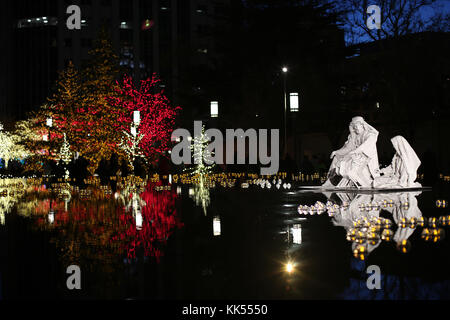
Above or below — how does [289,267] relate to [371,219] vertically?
below

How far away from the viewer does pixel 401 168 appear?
2166cm

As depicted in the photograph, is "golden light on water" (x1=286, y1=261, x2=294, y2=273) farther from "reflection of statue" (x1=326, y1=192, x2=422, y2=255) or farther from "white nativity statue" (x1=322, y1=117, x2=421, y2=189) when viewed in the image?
"white nativity statue" (x1=322, y1=117, x2=421, y2=189)

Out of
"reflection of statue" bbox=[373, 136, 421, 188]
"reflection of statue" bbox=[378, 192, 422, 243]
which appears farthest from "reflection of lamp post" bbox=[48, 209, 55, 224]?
"reflection of statue" bbox=[373, 136, 421, 188]

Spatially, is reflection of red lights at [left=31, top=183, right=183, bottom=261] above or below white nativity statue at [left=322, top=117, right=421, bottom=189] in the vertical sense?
below

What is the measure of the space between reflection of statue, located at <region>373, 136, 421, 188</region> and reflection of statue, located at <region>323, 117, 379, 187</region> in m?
0.50

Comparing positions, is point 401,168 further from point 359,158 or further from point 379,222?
point 379,222

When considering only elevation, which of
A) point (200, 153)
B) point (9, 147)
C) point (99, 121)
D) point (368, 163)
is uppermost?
point (99, 121)

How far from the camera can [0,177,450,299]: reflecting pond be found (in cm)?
580

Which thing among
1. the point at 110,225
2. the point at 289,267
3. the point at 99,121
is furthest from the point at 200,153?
the point at 289,267

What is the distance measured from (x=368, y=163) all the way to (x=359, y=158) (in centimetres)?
47

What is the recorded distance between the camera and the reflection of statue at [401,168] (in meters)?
21.1

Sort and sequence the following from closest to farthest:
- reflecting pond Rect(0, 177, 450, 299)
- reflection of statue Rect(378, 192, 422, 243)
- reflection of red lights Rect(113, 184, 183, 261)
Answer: reflecting pond Rect(0, 177, 450, 299), reflection of red lights Rect(113, 184, 183, 261), reflection of statue Rect(378, 192, 422, 243)

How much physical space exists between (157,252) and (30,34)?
77.0 meters

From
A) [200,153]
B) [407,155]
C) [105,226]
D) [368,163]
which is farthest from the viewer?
[200,153]
